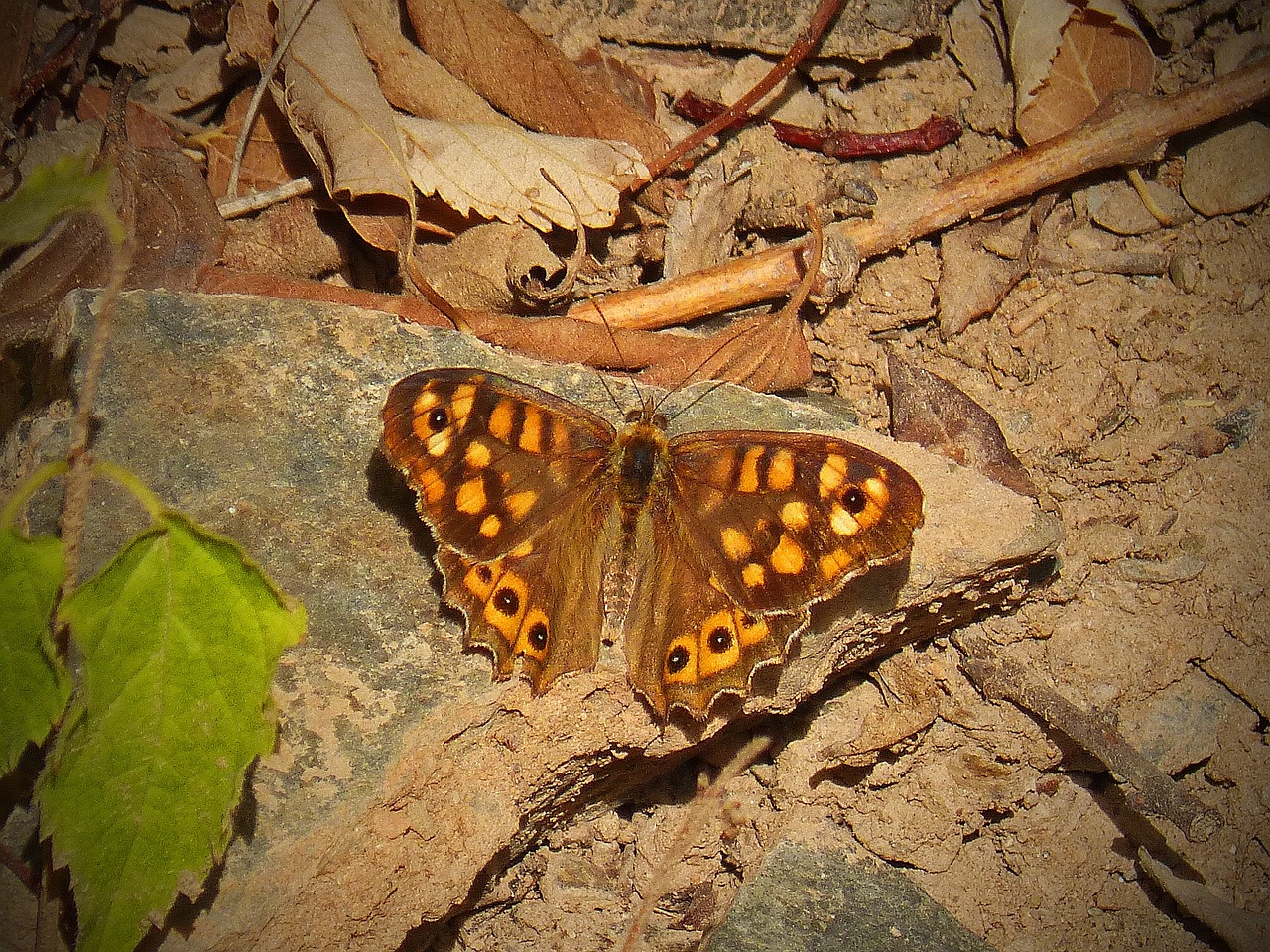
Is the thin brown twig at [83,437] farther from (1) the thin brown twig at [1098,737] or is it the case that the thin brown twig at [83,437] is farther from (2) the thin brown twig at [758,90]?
(1) the thin brown twig at [1098,737]

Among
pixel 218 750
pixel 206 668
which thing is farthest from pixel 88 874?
pixel 206 668

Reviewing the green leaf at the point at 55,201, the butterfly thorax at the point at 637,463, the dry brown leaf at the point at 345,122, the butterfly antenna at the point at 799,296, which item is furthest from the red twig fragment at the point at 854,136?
the green leaf at the point at 55,201

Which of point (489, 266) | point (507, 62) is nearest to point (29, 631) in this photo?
point (489, 266)

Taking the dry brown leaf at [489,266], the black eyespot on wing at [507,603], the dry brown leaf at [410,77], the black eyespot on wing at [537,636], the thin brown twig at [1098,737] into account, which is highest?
the dry brown leaf at [410,77]

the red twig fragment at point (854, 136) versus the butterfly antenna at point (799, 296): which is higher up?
the red twig fragment at point (854, 136)

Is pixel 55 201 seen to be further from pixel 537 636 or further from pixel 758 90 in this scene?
pixel 758 90

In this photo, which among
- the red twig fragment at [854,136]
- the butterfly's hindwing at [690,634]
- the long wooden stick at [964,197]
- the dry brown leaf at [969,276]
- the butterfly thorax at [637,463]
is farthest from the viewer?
the red twig fragment at [854,136]
